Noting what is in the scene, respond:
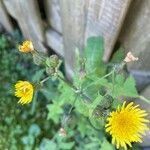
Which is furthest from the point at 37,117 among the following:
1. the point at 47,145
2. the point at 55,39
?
the point at 55,39

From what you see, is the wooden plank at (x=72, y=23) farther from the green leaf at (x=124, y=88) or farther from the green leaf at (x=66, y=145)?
the green leaf at (x=66, y=145)

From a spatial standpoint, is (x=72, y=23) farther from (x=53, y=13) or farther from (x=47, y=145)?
(x=47, y=145)

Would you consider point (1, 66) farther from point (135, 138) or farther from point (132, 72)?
point (135, 138)

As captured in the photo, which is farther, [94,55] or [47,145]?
[47,145]

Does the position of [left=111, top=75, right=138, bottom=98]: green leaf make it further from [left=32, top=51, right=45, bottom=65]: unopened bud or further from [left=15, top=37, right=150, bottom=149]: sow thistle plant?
[left=32, top=51, right=45, bottom=65]: unopened bud

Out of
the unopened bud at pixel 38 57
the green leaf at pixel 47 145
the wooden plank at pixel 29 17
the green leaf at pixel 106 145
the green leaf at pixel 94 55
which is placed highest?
the unopened bud at pixel 38 57

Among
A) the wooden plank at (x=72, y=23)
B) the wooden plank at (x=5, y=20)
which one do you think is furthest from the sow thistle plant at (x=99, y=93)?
the wooden plank at (x=5, y=20)

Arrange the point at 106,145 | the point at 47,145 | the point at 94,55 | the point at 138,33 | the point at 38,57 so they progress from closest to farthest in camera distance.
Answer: the point at 38,57, the point at 138,33, the point at 94,55, the point at 106,145, the point at 47,145

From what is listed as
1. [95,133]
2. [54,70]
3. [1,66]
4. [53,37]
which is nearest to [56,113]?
[95,133]
